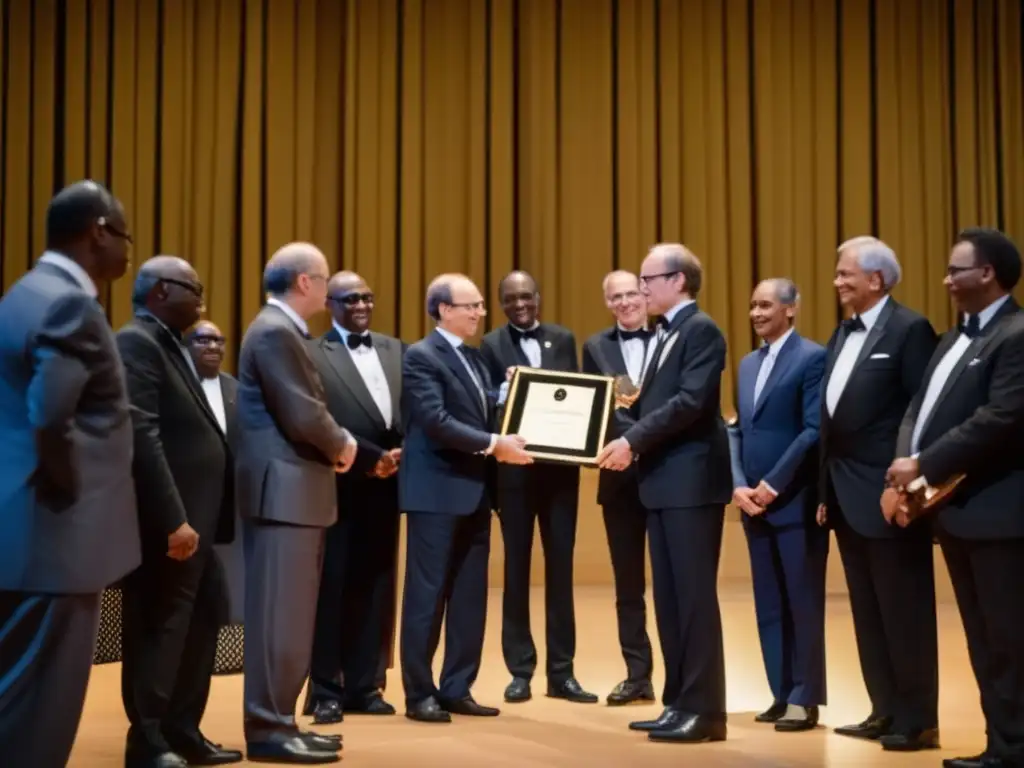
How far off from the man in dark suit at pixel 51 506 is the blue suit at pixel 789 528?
277cm

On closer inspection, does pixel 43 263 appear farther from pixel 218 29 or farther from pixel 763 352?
pixel 218 29

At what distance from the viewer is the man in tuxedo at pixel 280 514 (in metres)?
4.27

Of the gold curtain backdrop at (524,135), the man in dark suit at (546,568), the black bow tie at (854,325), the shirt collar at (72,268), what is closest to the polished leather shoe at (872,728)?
the man in dark suit at (546,568)

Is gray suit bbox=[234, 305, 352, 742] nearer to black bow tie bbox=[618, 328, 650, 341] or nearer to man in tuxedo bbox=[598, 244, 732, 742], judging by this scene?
man in tuxedo bbox=[598, 244, 732, 742]

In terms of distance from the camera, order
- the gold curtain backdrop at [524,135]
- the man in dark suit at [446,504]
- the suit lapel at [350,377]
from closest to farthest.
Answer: the man in dark suit at [446,504] < the suit lapel at [350,377] < the gold curtain backdrop at [524,135]

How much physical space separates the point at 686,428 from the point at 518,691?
145 centimetres

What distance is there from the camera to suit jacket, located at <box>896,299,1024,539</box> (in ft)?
13.1

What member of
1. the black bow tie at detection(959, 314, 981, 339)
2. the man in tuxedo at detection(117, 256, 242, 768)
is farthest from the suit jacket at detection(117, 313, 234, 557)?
the black bow tie at detection(959, 314, 981, 339)

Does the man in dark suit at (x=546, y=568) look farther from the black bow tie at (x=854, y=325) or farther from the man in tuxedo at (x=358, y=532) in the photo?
the black bow tie at (x=854, y=325)

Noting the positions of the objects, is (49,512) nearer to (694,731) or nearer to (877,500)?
(694,731)

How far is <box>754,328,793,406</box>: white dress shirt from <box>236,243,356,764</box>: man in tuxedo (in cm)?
177

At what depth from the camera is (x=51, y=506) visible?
302cm

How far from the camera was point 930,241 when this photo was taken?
10281 mm

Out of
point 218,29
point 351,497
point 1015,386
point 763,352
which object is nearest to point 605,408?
point 763,352
